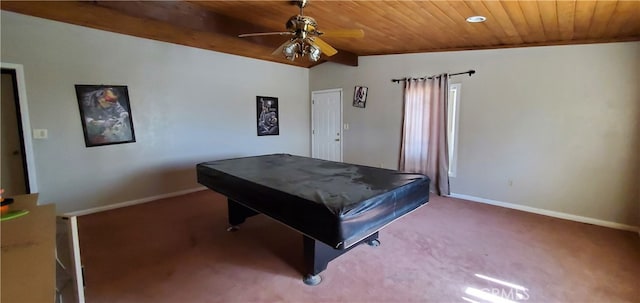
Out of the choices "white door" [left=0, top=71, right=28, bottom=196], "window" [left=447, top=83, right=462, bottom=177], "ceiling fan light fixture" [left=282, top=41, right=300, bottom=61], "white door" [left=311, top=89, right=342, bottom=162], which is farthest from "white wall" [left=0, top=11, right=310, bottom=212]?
"window" [left=447, top=83, right=462, bottom=177]

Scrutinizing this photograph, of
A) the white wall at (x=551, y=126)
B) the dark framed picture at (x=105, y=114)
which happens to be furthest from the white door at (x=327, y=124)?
the dark framed picture at (x=105, y=114)

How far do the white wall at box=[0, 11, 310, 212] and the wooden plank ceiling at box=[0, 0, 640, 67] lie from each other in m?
0.27

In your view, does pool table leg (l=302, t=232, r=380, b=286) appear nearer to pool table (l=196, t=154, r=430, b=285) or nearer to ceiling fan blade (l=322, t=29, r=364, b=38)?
pool table (l=196, t=154, r=430, b=285)

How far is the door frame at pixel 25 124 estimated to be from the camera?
10.4 ft

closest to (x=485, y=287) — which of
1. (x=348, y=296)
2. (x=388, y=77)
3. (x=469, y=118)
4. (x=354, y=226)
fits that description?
(x=348, y=296)

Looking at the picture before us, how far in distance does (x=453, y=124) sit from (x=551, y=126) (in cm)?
121

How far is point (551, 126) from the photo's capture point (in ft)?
12.1

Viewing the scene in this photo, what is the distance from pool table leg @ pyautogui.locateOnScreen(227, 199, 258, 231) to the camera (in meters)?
3.28

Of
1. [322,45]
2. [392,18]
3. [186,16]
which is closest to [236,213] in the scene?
[322,45]

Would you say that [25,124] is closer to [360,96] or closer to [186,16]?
[186,16]

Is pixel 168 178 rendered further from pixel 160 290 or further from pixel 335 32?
pixel 335 32

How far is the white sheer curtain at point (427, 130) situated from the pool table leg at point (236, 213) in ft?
9.56

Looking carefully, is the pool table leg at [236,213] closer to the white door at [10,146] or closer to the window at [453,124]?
the white door at [10,146]

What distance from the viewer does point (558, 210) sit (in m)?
3.73
